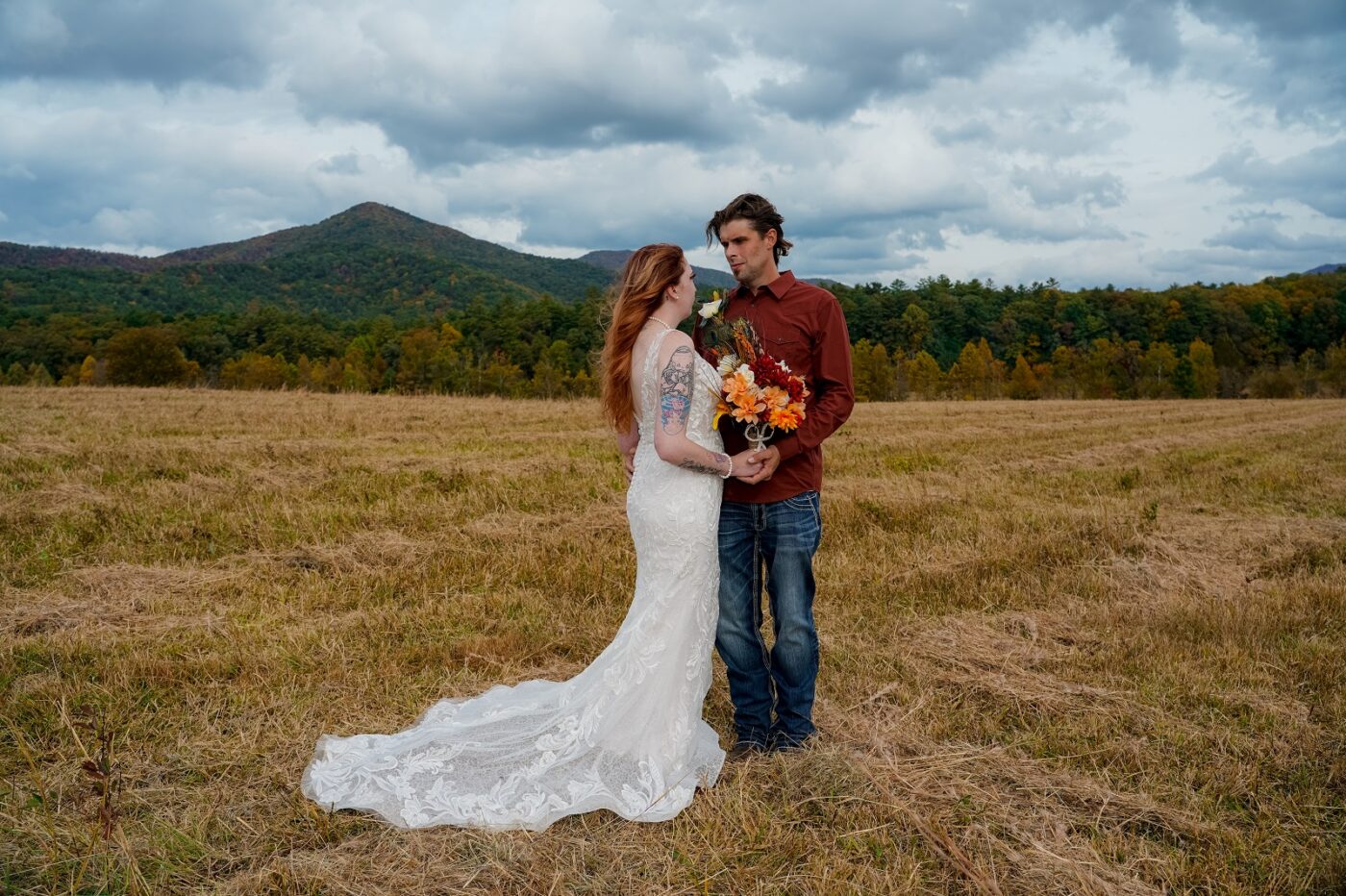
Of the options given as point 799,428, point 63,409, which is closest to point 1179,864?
point 799,428

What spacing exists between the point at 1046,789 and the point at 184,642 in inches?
201

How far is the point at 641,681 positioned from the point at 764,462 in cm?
116

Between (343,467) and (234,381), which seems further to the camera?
(234,381)

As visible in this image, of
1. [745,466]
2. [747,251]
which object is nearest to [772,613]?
[745,466]

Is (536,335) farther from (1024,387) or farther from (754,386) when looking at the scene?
(754,386)

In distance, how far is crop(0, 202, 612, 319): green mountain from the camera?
320 feet

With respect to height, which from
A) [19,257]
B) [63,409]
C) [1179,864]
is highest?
[19,257]

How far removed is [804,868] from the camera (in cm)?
325

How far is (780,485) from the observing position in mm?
4051

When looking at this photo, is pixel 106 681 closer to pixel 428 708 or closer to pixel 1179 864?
pixel 428 708

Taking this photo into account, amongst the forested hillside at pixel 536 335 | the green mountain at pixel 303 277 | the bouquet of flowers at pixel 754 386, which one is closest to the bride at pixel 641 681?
the bouquet of flowers at pixel 754 386

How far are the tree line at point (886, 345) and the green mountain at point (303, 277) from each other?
14.5 feet

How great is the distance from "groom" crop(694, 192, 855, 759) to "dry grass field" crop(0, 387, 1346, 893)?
0.45 meters

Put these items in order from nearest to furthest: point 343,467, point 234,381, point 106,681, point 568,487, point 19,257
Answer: point 106,681 → point 568,487 → point 343,467 → point 234,381 → point 19,257
